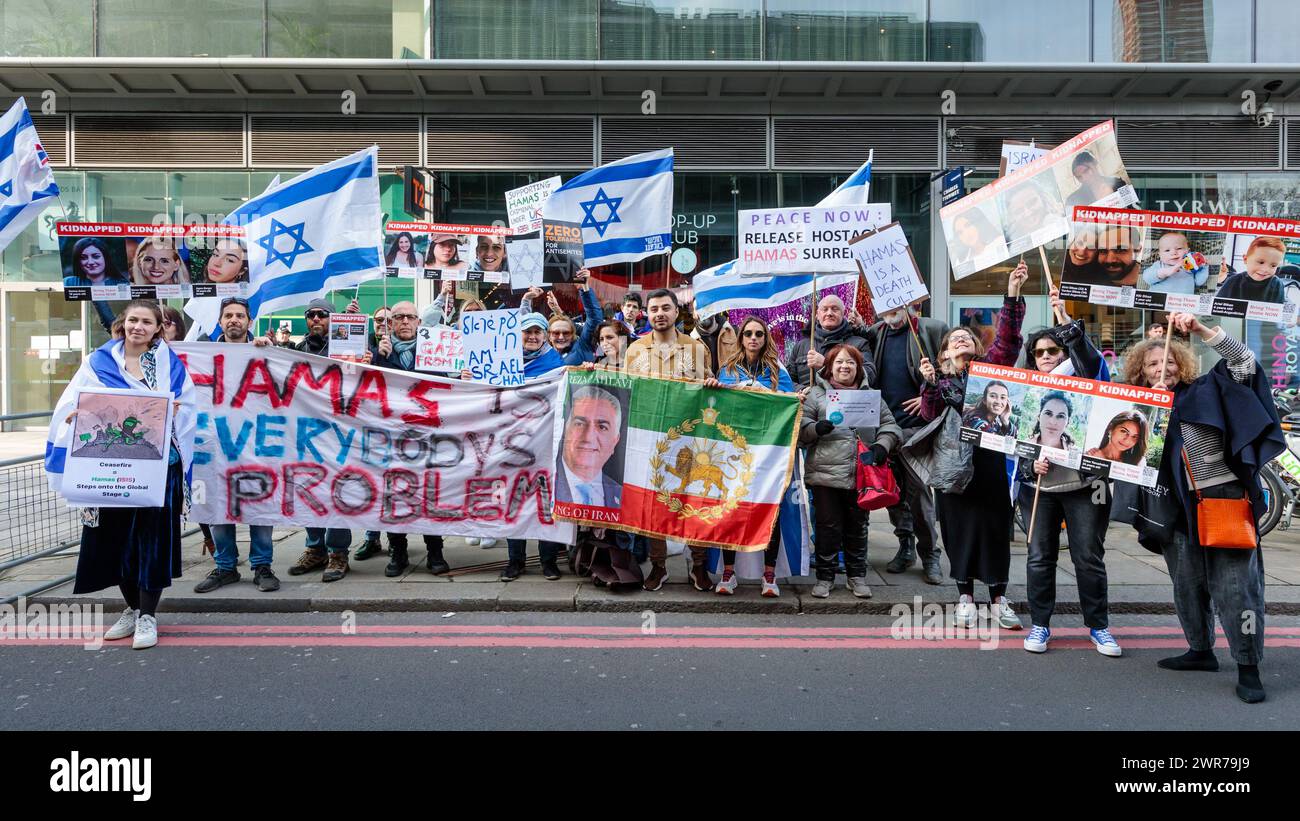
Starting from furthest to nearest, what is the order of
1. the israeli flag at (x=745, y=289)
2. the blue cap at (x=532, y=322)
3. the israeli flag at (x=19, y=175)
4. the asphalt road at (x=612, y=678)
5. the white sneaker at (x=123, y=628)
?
the israeli flag at (x=745, y=289) → the blue cap at (x=532, y=322) → the israeli flag at (x=19, y=175) → the white sneaker at (x=123, y=628) → the asphalt road at (x=612, y=678)

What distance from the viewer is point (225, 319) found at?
261 inches

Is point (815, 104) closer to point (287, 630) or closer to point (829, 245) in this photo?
point (829, 245)

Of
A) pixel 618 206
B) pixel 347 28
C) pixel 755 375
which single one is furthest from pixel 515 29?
pixel 755 375

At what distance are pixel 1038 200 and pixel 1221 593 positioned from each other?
246 cm

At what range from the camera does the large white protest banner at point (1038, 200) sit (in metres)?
5.01

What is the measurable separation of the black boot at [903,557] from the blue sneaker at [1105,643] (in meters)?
1.73

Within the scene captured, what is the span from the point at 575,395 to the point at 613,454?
1.72ft

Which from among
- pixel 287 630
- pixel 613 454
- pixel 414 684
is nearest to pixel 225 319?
pixel 287 630

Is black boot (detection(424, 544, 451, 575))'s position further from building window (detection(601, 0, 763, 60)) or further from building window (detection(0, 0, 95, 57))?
building window (detection(0, 0, 95, 57))

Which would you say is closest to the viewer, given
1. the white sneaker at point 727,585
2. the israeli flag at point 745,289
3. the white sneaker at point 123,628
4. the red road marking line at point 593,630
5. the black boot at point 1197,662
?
the black boot at point 1197,662

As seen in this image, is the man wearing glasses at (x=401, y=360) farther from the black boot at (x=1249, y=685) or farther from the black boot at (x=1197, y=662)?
the black boot at (x=1249, y=685)

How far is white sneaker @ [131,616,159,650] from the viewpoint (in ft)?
16.5

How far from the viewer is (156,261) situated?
21.1ft

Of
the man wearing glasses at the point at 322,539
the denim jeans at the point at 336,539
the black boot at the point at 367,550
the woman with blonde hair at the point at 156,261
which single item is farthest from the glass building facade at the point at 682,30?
the denim jeans at the point at 336,539
